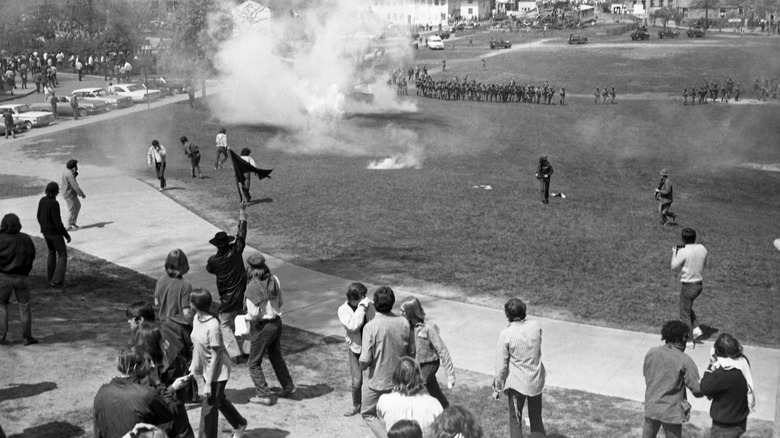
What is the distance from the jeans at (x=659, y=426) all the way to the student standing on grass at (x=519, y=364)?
0.95m

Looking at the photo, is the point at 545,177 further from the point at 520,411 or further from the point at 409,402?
the point at 409,402

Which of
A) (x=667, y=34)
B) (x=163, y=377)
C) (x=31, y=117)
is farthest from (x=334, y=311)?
(x=667, y=34)

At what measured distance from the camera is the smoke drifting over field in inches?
1419

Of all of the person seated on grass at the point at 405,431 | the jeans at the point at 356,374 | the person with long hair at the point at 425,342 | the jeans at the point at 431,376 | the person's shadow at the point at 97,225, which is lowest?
the person's shadow at the point at 97,225

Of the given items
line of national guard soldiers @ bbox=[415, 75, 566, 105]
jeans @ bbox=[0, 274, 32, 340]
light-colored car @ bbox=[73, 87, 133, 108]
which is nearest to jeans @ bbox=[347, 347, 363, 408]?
jeans @ bbox=[0, 274, 32, 340]

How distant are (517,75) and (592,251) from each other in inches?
1787

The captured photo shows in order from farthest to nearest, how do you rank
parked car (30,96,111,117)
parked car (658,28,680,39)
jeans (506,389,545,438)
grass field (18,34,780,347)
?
parked car (658,28,680,39) → parked car (30,96,111,117) → grass field (18,34,780,347) → jeans (506,389,545,438)

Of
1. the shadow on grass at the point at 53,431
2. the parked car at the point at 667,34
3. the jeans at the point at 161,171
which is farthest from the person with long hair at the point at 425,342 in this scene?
the parked car at the point at 667,34

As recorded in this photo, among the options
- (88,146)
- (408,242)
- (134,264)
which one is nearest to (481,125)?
(88,146)

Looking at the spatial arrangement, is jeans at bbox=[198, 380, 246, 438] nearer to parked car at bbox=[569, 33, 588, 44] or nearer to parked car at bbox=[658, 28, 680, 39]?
parked car at bbox=[569, 33, 588, 44]

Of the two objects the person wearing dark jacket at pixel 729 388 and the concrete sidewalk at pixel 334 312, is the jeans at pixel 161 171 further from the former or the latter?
the person wearing dark jacket at pixel 729 388

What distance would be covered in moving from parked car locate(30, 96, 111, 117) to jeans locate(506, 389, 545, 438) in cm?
3692

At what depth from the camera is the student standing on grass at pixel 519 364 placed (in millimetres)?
7801

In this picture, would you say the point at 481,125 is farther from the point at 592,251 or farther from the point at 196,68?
the point at 592,251
